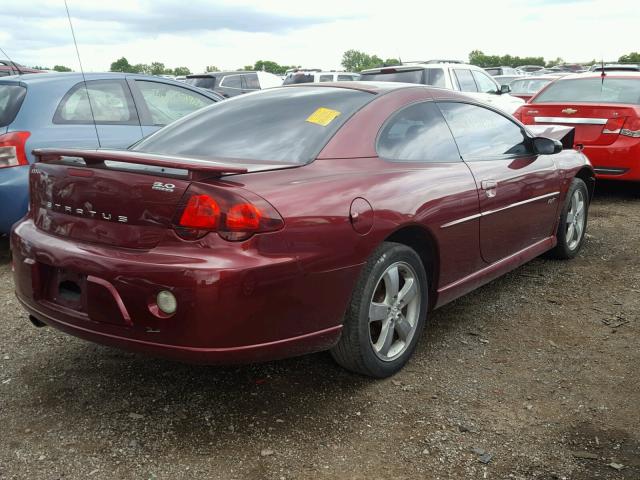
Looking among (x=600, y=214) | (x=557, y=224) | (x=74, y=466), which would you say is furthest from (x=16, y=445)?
(x=600, y=214)

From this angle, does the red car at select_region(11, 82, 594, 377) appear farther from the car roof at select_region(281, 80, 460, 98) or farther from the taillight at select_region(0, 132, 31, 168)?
the taillight at select_region(0, 132, 31, 168)

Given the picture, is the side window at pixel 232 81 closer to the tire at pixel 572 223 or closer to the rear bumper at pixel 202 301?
the tire at pixel 572 223

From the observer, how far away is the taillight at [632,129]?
22.9 feet

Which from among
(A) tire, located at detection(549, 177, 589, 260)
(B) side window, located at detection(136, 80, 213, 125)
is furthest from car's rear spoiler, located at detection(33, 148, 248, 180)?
(B) side window, located at detection(136, 80, 213, 125)

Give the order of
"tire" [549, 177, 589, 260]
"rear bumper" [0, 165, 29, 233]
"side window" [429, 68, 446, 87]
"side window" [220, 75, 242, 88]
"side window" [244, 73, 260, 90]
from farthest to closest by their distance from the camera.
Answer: "side window" [244, 73, 260, 90] → "side window" [220, 75, 242, 88] → "side window" [429, 68, 446, 87] → "tire" [549, 177, 589, 260] → "rear bumper" [0, 165, 29, 233]

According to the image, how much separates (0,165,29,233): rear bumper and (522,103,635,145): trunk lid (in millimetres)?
5494

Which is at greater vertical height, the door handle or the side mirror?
the side mirror

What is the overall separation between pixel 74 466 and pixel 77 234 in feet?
2.98

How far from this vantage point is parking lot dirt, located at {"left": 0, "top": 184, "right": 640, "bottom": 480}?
98.3 inches

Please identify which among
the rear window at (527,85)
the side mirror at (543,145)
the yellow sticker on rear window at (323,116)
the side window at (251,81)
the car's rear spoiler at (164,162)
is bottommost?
the rear window at (527,85)

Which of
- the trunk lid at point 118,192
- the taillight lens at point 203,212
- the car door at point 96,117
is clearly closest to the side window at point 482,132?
the trunk lid at point 118,192

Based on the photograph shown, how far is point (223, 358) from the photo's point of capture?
2.52 meters

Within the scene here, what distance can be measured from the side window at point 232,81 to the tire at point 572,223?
37.9 ft

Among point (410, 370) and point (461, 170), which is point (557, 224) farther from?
point (410, 370)
